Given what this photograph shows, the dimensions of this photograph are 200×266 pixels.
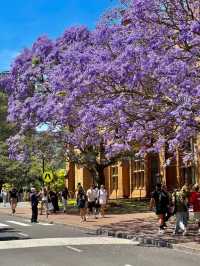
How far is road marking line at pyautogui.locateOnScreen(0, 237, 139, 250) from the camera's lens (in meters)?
18.3

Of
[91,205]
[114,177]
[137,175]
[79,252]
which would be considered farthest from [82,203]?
[114,177]

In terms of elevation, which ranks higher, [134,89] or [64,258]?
[134,89]

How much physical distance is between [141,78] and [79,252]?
6.38 meters

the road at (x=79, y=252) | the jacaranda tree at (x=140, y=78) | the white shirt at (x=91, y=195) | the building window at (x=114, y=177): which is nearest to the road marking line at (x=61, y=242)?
the road at (x=79, y=252)

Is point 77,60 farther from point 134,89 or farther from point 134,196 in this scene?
point 134,196

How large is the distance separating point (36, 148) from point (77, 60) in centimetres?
1512

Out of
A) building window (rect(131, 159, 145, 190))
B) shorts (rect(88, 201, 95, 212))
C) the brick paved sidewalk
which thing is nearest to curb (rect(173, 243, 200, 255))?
the brick paved sidewalk

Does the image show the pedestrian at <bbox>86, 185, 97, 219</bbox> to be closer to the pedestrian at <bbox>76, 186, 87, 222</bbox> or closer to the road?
the pedestrian at <bbox>76, 186, 87, 222</bbox>

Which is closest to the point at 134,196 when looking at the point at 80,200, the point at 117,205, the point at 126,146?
the point at 117,205

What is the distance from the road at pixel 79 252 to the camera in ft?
46.9

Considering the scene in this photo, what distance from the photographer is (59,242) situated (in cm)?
1925

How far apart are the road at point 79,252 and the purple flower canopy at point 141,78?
148 inches

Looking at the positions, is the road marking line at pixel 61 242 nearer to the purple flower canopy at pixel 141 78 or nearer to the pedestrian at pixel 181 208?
the pedestrian at pixel 181 208

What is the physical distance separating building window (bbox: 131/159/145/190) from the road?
2681cm
